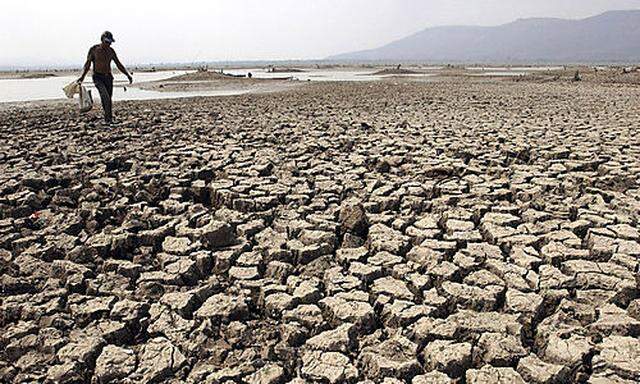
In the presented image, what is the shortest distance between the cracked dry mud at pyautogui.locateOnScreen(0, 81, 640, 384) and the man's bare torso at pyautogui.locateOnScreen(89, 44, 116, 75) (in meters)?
1.71

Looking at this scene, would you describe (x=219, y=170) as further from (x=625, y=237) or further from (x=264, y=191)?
(x=625, y=237)

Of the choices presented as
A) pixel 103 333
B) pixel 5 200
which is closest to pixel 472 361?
pixel 103 333

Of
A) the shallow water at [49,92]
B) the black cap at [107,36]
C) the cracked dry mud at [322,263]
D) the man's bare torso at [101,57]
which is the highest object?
the black cap at [107,36]

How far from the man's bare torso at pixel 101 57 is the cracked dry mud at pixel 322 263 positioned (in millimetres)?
1711

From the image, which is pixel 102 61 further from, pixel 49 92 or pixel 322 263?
pixel 49 92

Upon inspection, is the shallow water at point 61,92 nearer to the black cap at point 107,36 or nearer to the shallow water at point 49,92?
the shallow water at point 49,92

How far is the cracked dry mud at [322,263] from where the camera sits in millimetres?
2023

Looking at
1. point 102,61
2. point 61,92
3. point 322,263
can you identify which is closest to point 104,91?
point 102,61

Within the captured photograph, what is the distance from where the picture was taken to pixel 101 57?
6836 mm

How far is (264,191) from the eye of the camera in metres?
4.06

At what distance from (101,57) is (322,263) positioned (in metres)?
5.54

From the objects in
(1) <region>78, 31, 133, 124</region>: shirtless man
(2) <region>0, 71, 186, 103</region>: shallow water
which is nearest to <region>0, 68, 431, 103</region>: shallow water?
(2) <region>0, 71, 186, 103</region>: shallow water

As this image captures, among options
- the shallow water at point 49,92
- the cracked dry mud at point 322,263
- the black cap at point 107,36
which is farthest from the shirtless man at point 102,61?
the shallow water at point 49,92

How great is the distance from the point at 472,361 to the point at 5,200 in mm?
3728
